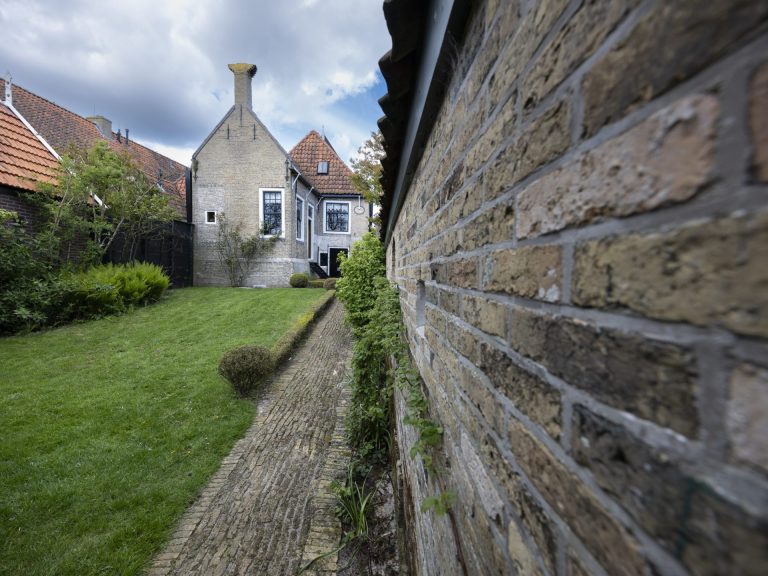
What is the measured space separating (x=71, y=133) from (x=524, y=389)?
19.7m

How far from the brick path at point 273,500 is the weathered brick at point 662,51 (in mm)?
3607

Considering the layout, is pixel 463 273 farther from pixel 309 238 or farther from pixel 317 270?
pixel 309 238

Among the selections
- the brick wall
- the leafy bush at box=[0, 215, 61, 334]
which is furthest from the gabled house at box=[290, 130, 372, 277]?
the brick wall

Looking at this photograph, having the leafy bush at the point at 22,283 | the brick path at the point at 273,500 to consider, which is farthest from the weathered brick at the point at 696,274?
the leafy bush at the point at 22,283

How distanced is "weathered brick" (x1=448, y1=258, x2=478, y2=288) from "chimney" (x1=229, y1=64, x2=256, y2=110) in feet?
64.7

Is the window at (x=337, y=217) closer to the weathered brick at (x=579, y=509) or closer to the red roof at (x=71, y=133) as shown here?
the red roof at (x=71, y=133)

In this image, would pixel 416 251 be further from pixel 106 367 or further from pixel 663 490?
pixel 106 367

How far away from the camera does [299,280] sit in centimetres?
1764

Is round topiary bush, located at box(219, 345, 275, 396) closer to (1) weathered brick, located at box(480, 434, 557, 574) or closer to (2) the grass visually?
(2) the grass

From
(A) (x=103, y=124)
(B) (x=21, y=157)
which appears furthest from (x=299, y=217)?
(A) (x=103, y=124)

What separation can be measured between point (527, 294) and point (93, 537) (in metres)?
4.29

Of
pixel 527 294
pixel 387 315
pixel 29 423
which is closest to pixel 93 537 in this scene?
pixel 29 423

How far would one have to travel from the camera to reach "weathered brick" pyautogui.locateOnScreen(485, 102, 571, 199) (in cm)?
61

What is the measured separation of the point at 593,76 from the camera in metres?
0.53
